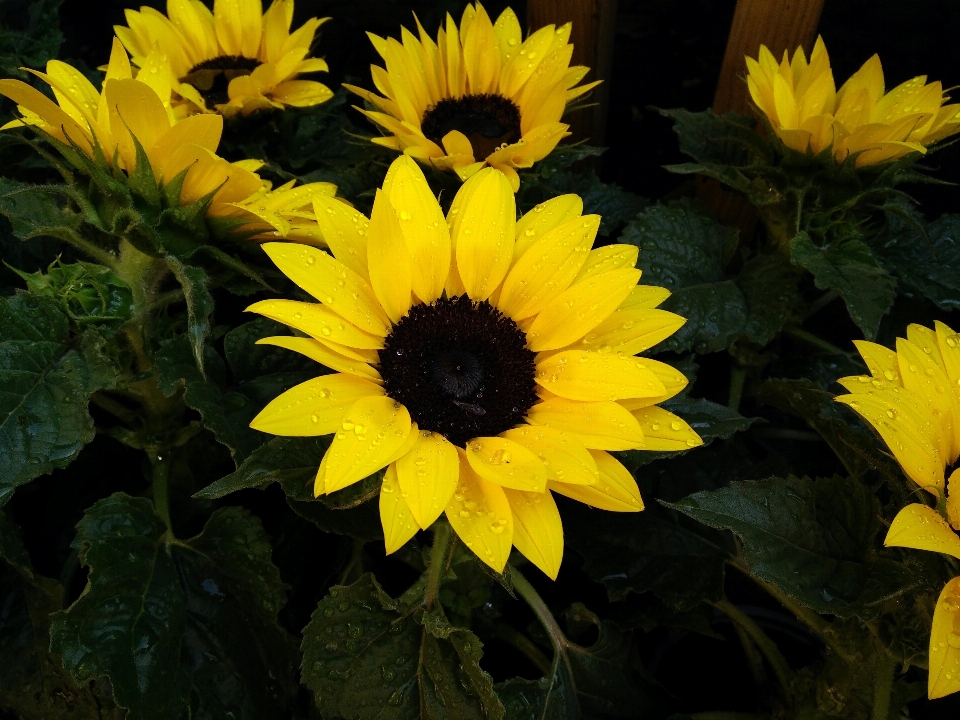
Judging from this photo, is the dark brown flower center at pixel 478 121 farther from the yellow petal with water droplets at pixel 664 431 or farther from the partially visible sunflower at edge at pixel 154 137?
the yellow petal with water droplets at pixel 664 431

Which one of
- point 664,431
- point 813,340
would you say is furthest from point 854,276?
point 664,431

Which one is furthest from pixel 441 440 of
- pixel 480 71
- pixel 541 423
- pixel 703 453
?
pixel 480 71

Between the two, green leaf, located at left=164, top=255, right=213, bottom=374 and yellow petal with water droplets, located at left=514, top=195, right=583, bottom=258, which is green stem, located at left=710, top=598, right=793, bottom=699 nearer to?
yellow petal with water droplets, located at left=514, top=195, right=583, bottom=258

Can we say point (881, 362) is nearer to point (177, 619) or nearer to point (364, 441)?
point (364, 441)

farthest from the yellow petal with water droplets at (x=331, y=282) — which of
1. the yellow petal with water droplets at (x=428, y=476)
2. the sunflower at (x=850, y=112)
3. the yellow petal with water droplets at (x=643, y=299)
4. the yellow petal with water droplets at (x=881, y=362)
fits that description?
the sunflower at (x=850, y=112)

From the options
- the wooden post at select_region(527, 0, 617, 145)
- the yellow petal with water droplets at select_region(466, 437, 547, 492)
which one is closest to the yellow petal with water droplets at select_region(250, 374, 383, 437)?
the yellow petal with water droplets at select_region(466, 437, 547, 492)

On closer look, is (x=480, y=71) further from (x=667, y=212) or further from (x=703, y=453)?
(x=703, y=453)
